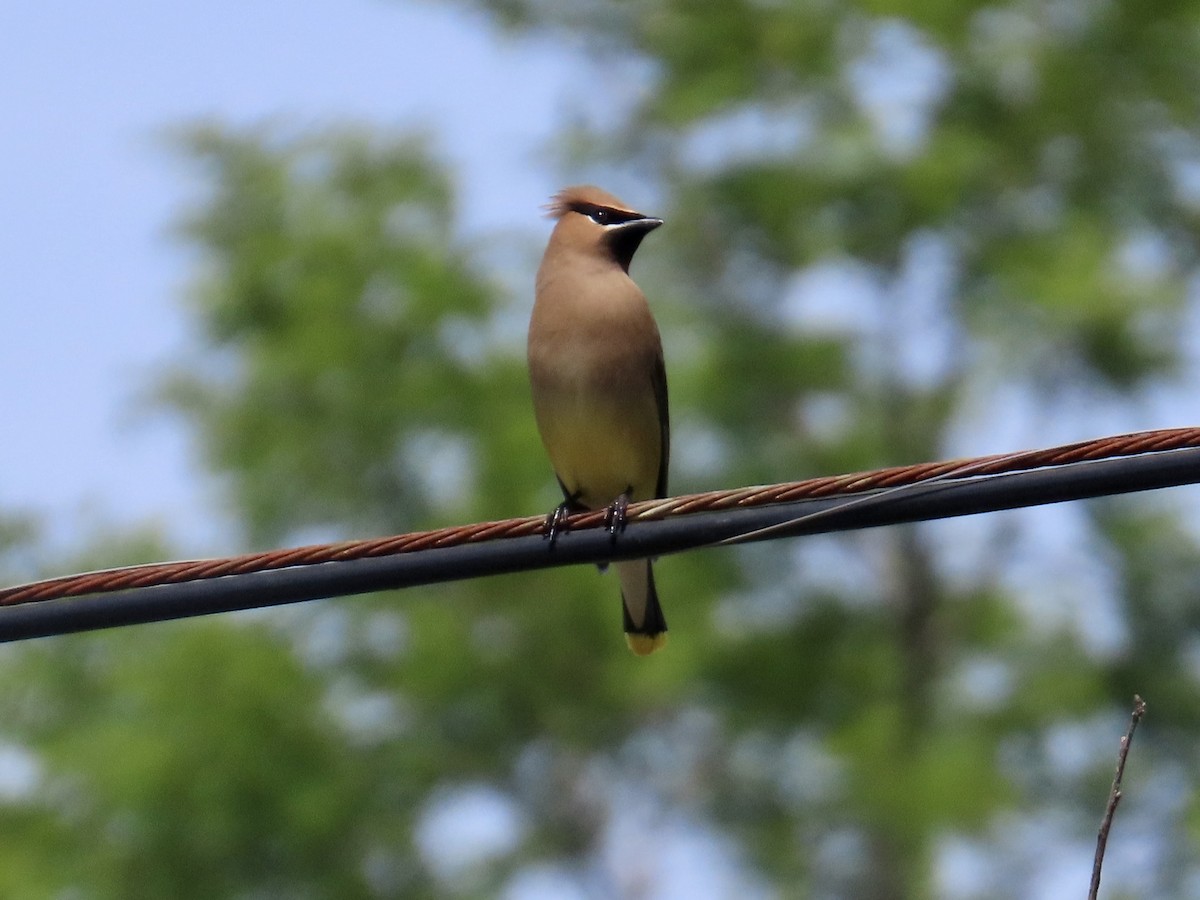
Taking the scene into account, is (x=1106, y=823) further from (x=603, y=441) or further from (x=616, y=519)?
(x=603, y=441)

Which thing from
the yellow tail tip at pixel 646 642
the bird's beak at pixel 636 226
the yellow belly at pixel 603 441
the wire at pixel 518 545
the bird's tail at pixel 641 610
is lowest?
the wire at pixel 518 545

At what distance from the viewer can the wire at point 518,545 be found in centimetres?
345

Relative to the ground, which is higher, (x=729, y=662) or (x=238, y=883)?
(x=729, y=662)

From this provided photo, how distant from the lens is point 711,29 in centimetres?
1359

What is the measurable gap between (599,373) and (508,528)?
8.26ft

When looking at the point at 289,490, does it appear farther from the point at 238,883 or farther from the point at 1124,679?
the point at 1124,679

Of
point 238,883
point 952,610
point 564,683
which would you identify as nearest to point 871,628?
point 952,610

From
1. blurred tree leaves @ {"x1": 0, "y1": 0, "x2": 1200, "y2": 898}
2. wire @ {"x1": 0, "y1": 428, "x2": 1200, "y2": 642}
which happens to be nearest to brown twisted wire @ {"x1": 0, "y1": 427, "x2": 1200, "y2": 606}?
wire @ {"x1": 0, "y1": 428, "x2": 1200, "y2": 642}

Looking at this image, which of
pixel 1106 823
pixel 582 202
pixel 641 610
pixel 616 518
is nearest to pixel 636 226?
pixel 582 202

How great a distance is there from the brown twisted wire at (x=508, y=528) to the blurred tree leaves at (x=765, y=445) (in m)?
7.80

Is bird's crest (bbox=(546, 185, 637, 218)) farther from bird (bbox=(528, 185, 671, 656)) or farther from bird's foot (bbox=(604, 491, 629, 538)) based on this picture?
bird's foot (bbox=(604, 491, 629, 538))

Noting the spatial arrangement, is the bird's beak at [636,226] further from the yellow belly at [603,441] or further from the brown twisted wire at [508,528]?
the brown twisted wire at [508,528]

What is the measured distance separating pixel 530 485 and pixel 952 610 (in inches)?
179

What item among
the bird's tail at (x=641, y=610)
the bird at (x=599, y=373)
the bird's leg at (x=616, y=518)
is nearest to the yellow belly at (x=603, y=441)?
the bird at (x=599, y=373)
